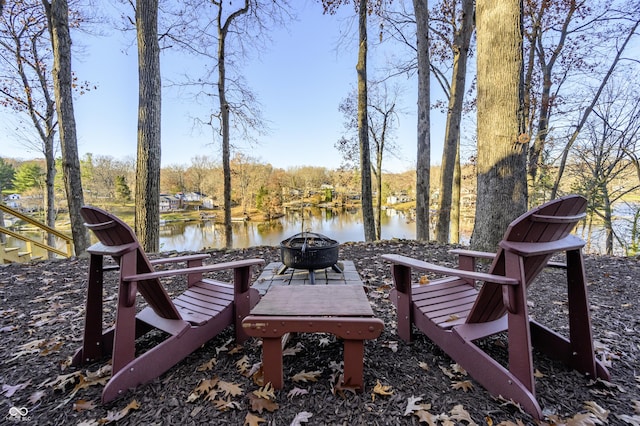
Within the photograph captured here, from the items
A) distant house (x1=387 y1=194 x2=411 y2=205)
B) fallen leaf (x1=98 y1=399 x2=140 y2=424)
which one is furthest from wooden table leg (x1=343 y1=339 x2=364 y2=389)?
distant house (x1=387 y1=194 x2=411 y2=205)

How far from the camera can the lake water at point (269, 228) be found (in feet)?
55.5

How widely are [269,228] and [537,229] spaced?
20179 millimetres

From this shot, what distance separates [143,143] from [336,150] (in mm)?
9565

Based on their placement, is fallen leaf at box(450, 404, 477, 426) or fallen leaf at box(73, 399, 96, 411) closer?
fallen leaf at box(450, 404, 477, 426)

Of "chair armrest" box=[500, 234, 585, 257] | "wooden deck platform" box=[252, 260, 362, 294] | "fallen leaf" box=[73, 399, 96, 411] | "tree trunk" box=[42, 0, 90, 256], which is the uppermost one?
"tree trunk" box=[42, 0, 90, 256]

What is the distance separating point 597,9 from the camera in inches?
321

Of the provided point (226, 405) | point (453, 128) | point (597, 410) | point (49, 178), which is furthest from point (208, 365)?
point (49, 178)

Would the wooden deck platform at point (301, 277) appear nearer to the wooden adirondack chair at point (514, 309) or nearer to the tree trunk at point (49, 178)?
the wooden adirondack chair at point (514, 309)

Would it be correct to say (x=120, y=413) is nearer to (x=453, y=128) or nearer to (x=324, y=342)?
(x=324, y=342)

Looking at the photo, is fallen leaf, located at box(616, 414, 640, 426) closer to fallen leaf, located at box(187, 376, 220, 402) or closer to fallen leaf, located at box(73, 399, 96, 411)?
fallen leaf, located at box(187, 376, 220, 402)

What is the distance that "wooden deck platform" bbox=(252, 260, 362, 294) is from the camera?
300 centimetres

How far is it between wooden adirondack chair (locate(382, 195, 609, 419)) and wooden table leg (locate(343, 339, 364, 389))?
0.56 m

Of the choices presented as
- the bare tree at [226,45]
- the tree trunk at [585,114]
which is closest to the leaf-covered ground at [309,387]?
the bare tree at [226,45]

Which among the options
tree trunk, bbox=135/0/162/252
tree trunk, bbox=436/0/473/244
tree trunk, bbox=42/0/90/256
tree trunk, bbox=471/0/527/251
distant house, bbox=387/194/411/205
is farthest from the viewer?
distant house, bbox=387/194/411/205
